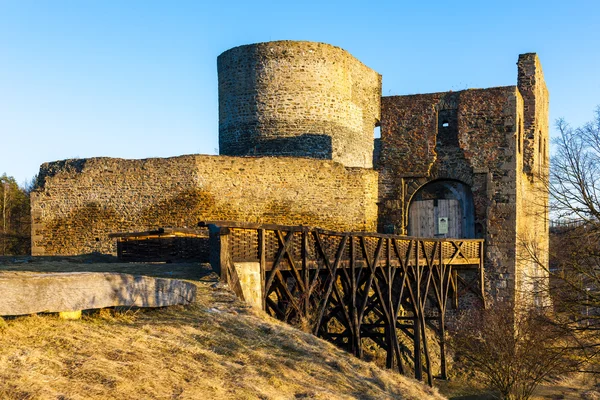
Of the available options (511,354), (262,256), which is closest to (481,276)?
(511,354)

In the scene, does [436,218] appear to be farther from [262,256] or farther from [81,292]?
[81,292]

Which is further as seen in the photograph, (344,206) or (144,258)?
(344,206)

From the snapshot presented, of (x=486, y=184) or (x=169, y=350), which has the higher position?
(x=486, y=184)

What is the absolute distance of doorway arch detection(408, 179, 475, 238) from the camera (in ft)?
67.2

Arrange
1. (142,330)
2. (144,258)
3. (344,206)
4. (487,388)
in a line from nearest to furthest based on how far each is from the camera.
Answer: (142,330)
(144,258)
(487,388)
(344,206)

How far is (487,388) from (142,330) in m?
12.7

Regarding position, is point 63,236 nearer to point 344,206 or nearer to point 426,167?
point 344,206

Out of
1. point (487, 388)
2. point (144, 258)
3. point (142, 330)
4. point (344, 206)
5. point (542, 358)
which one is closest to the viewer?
point (142, 330)

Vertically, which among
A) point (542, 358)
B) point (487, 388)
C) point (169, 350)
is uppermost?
point (169, 350)

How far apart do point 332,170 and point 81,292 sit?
13792mm

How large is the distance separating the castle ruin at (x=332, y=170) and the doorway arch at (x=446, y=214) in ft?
0.12

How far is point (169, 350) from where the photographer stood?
5.60m

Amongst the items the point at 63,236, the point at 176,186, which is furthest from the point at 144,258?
the point at 63,236

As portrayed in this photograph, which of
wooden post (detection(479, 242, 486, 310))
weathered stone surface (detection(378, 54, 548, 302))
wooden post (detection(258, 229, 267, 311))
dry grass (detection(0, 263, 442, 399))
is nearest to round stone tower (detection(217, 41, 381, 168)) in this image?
weathered stone surface (detection(378, 54, 548, 302))
